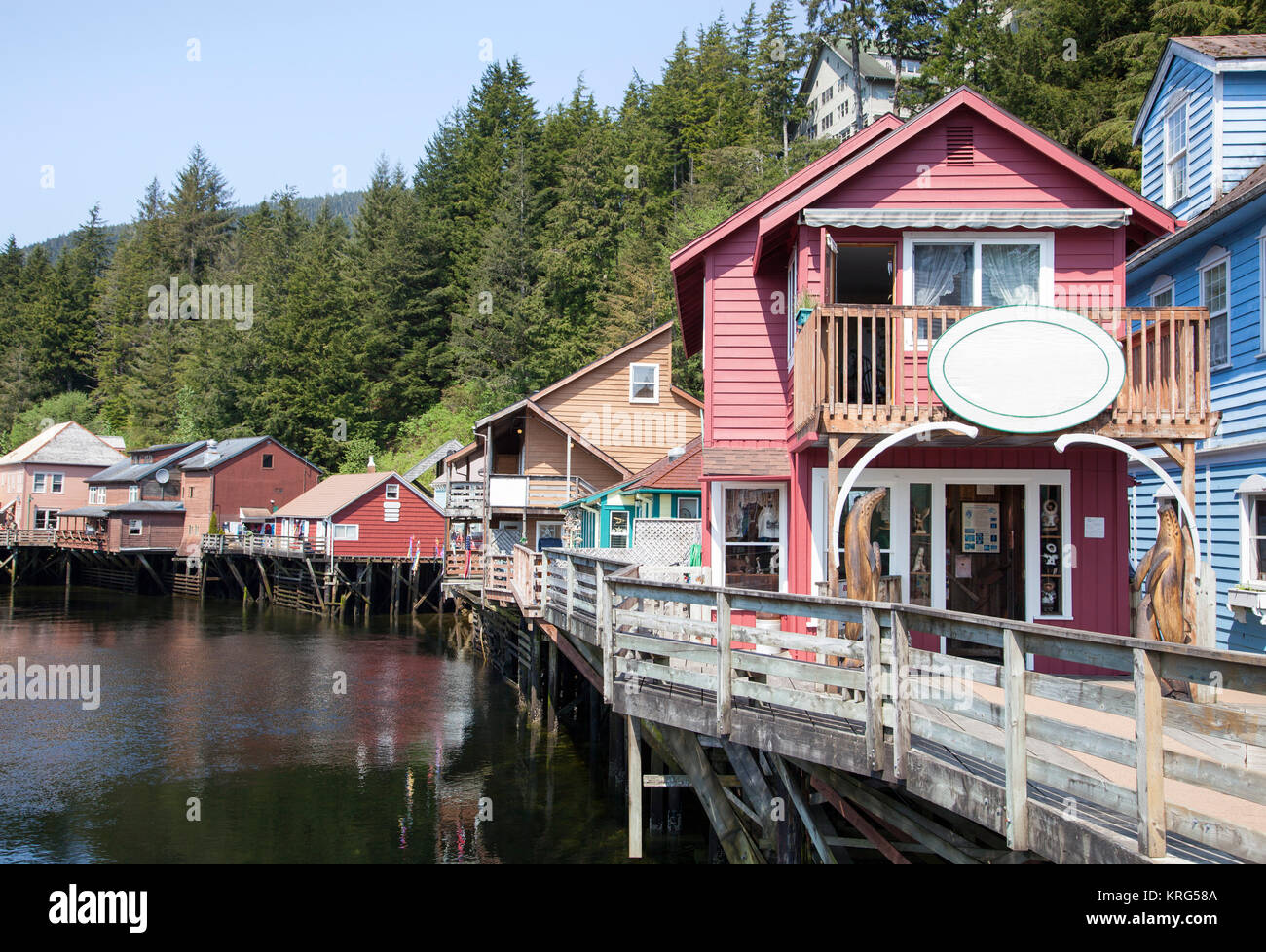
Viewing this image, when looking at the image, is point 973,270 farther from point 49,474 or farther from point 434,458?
point 49,474

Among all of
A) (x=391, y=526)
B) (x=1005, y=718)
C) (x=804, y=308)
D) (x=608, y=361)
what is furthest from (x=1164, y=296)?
(x=391, y=526)

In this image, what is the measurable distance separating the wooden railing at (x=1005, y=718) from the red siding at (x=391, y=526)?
41105 mm

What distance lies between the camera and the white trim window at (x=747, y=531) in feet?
44.0

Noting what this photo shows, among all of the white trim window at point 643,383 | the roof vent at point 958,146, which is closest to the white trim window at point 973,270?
the roof vent at point 958,146

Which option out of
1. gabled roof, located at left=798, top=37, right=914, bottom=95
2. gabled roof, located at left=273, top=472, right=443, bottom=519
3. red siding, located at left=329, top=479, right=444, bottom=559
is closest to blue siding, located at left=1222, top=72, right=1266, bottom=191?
gabled roof, located at left=273, top=472, right=443, bottom=519

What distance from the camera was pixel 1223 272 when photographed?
47.7 ft

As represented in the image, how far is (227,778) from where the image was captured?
1744cm

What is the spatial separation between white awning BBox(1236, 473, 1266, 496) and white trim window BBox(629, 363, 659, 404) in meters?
24.1

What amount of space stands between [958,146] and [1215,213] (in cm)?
440

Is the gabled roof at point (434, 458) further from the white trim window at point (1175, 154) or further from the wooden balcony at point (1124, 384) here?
the wooden balcony at point (1124, 384)

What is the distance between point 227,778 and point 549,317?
3952cm

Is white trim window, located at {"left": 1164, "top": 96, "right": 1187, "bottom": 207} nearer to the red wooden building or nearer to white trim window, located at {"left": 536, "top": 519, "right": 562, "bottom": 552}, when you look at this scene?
white trim window, located at {"left": 536, "top": 519, "right": 562, "bottom": 552}
